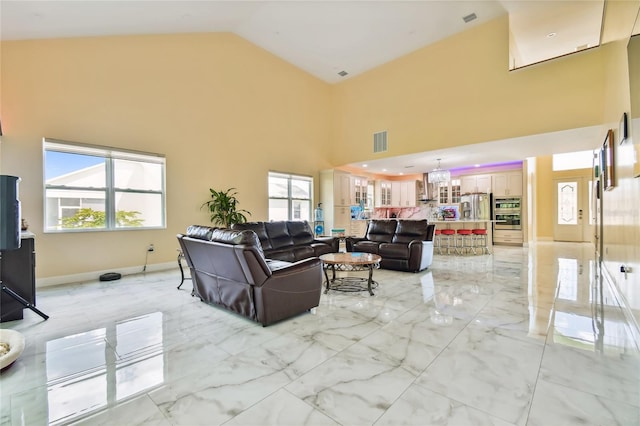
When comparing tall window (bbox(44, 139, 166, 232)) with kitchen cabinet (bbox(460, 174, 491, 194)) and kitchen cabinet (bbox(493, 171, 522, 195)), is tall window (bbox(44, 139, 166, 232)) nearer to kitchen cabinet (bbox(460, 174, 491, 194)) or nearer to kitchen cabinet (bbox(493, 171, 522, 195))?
kitchen cabinet (bbox(460, 174, 491, 194))

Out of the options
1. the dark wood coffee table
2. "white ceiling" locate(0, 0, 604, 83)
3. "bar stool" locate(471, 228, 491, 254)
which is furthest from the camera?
"bar stool" locate(471, 228, 491, 254)

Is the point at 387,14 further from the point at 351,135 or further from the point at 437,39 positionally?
the point at 351,135

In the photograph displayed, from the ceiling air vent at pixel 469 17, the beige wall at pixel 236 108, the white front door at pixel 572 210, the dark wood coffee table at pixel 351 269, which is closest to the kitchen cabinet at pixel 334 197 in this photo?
the beige wall at pixel 236 108

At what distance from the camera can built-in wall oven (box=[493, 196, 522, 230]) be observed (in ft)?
30.2

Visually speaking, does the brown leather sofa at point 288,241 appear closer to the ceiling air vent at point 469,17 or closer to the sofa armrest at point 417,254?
the sofa armrest at point 417,254

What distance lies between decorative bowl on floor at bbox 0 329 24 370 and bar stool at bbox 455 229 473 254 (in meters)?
8.25

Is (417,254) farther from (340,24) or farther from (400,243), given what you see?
(340,24)

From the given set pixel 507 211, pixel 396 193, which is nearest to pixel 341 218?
Answer: pixel 396 193

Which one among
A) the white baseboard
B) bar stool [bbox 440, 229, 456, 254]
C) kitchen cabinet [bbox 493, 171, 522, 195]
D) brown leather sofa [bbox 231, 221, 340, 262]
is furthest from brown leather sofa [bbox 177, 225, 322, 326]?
kitchen cabinet [bbox 493, 171, 522, 195]

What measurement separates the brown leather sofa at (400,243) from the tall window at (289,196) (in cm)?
261

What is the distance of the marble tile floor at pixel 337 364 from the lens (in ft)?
5.21

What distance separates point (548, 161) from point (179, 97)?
12307 mm

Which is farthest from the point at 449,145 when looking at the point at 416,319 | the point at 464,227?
the point at 416,319

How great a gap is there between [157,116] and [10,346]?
458cm
